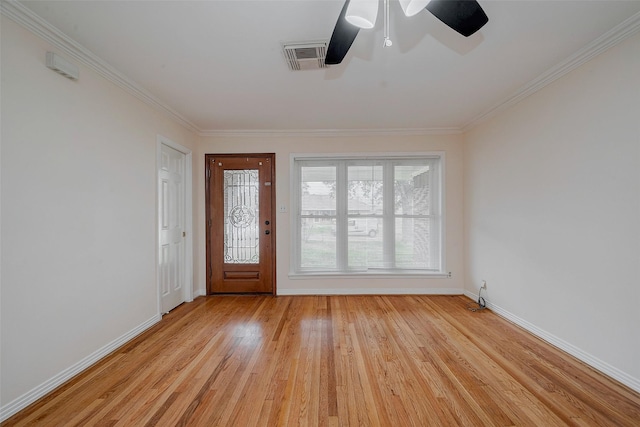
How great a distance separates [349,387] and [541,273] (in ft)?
7.19

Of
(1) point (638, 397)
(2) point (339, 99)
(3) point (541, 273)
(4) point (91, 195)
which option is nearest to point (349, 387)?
(1) point (638, 397)

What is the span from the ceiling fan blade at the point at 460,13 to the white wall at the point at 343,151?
104 inches

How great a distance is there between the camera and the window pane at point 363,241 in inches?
161

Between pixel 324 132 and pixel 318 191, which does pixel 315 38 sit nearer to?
pixel 324 132

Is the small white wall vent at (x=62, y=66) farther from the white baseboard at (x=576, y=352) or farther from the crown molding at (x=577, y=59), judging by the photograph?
the white baseboard at (x=576, y=352)

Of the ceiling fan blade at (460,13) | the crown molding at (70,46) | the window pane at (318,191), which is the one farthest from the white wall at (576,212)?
the crown molding at (70,46)

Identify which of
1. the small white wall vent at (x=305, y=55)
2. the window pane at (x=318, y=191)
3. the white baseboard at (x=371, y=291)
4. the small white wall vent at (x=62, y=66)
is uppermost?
the small white wall vent at (x=305, y=55)

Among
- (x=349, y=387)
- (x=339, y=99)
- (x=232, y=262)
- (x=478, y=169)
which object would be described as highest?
(x=339, y=99)

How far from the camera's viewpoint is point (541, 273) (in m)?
2.60

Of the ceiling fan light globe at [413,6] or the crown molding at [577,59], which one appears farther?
the crown molding at [577,59]

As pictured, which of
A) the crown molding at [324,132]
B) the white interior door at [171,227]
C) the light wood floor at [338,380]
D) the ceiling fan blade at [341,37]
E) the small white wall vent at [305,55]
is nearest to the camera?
the ceiling fan blade at [341,37]

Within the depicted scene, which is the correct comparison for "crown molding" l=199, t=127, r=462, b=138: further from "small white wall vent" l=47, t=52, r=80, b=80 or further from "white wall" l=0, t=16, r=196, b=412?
"small white wall vent" l=47, t=52, r=80, b=80

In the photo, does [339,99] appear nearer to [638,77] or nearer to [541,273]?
[638,77]

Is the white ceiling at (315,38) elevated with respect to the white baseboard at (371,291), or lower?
elevated
